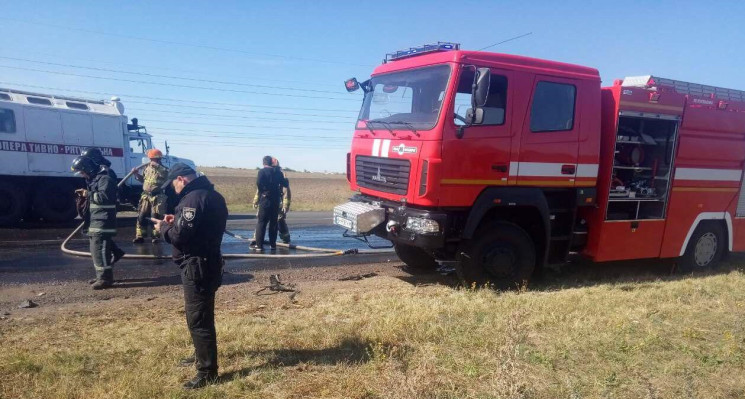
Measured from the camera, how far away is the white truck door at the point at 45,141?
13.2 meters

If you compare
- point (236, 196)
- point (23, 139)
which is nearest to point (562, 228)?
point (23, 139)

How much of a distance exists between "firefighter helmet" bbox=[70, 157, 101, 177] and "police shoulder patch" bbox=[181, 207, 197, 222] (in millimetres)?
3713

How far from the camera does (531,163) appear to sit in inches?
244

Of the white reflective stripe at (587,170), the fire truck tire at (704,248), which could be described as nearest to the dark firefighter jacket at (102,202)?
the white reflective stripe at (587,170)

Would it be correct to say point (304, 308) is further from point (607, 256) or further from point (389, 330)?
point (607, 256)

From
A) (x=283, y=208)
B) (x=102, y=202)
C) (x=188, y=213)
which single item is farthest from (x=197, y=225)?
(x=283, y=208)

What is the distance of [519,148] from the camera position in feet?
20.0

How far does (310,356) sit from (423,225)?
84.2 inches

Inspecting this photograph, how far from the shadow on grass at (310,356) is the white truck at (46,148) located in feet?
37.8

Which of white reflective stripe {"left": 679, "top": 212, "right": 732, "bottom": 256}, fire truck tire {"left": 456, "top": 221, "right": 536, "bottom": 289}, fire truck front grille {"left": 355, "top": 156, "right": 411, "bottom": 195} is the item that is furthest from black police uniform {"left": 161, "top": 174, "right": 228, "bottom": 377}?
white reflective stripe {"left": 679, "top": 212, "right": 732, "bottom": 256}

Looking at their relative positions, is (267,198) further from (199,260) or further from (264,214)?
(199,260)

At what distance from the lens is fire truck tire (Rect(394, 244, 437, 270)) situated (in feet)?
25.7

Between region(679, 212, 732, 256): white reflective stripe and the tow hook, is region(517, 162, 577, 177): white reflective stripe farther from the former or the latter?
region(679, 212, 732, 256): white reflective stripe

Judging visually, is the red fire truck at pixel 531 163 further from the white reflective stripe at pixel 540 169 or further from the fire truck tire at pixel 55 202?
the fire truck tire at pixel 55 202
